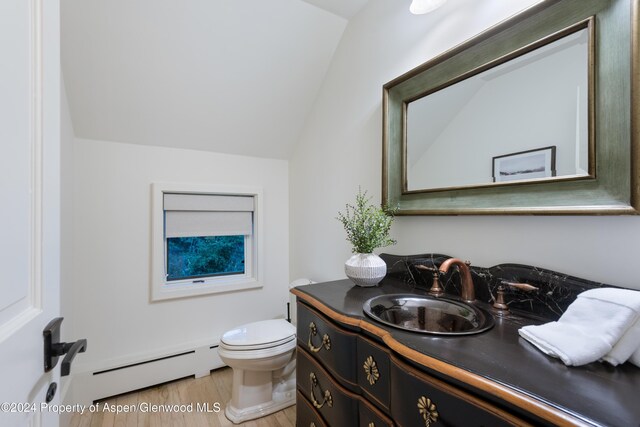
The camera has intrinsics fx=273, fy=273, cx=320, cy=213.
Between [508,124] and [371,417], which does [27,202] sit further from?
[508,124]

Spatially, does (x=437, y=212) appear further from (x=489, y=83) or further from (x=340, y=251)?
(x=340, y=251)

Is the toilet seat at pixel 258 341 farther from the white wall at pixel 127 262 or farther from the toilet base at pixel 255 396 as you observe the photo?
the white wall at pixel 127 262

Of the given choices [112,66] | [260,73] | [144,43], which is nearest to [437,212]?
[260,73]

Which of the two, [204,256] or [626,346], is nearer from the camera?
[626,346]

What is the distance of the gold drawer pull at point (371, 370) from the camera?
827 millimetres

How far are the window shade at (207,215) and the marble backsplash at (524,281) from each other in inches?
67.3

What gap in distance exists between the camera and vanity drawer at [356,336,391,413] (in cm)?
79

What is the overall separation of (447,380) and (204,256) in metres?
2.24

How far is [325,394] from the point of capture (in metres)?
1.04

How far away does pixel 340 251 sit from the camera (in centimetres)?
188

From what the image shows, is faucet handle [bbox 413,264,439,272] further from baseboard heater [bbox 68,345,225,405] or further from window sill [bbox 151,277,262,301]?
baseboard heater [bbox 68,345,225,405]

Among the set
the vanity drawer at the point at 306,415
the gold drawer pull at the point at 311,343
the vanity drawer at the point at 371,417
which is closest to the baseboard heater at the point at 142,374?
the vanity drawer at the point at 306,415

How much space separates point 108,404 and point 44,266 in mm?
1833

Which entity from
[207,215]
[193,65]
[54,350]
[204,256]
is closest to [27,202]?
[54,350]
